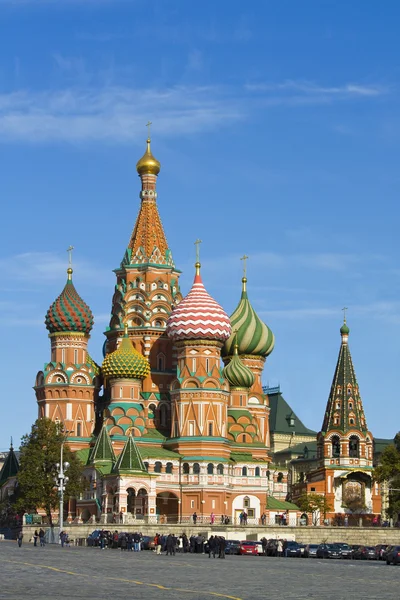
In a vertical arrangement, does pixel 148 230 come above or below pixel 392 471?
above

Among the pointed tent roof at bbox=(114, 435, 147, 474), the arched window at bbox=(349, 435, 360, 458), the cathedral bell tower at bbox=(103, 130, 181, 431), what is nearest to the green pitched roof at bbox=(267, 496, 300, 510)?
the cathedral bell tower at bbox=(103, 130, 181, 431)

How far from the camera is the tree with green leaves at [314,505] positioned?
4299 inches

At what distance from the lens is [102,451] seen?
312 ft

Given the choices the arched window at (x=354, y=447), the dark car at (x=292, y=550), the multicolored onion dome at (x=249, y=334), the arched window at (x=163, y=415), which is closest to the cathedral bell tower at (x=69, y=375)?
the arched window at (x=163, y=415)

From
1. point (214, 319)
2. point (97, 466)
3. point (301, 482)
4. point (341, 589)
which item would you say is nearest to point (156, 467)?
point (97, 466)

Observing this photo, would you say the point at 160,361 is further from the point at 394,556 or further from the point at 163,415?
the point at 394,556

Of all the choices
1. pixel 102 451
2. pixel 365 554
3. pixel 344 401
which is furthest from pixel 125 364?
pixel 365 554

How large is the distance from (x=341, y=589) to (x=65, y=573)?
9245 mm

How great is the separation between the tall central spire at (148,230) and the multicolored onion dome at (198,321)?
7233 millimetres

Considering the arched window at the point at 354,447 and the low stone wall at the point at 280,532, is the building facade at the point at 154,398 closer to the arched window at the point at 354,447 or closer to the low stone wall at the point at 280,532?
the low stone wall at the point at 280,532

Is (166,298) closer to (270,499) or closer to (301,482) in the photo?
(270,499)

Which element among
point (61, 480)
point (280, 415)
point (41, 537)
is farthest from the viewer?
point (280, 415)

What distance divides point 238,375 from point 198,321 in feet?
26.5

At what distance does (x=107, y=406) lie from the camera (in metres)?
100
